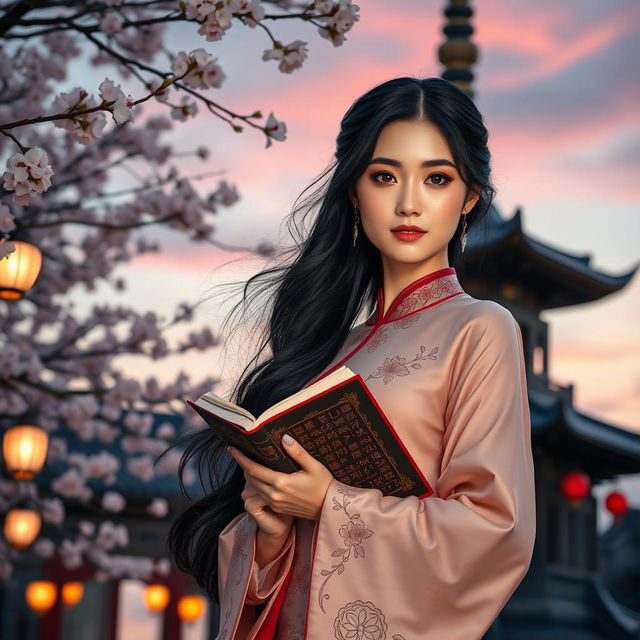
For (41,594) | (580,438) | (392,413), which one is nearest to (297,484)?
(392,413)

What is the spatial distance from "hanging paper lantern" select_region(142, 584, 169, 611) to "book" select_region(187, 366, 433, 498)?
18728mm

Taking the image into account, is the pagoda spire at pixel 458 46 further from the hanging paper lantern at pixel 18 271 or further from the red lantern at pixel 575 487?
the hanging paper lantern at pixel 18 271

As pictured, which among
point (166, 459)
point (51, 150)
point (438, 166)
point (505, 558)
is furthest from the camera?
point (166, 459)

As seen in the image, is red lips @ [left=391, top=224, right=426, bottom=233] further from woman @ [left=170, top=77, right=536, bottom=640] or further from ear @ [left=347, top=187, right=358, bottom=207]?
ear @ [left=347, top=187, right=358, bottom=207]

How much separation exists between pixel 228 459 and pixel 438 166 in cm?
112

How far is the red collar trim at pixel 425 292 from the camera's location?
9.77ft

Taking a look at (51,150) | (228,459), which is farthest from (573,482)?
(228,459)

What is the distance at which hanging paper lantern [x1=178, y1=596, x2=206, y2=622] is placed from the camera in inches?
801

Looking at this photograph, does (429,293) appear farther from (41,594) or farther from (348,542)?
(41,594)

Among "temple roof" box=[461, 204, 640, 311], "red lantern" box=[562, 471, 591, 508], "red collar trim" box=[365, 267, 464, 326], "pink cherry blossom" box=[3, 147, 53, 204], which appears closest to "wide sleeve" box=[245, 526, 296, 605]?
"red collar trim" box=[365, 267, 464, 326]

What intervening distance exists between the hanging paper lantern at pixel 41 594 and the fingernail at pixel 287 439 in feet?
56.4

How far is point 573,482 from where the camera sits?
640 inches

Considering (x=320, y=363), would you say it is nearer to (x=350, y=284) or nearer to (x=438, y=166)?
(x=350, y=284)

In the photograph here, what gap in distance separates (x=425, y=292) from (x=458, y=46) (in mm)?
13663
